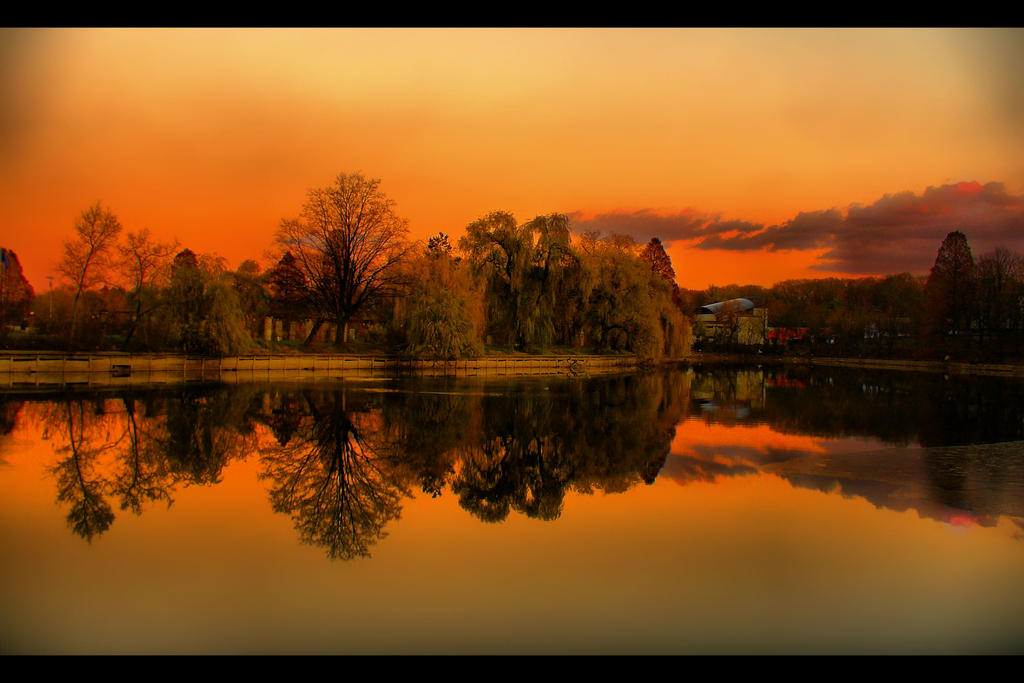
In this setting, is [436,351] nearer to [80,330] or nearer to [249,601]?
[80,330]

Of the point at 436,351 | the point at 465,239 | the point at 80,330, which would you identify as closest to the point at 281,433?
the point at 436,351

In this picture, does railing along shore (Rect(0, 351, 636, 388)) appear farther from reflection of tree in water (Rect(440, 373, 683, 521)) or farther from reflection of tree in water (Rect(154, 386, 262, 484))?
reflection of tree in water (Rect(440, 373, 683, 521))

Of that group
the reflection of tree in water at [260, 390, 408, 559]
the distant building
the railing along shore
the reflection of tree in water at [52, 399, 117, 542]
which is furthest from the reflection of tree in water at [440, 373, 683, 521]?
the distant building

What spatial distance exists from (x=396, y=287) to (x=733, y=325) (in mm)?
56664

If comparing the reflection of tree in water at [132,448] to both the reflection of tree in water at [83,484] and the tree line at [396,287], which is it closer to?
the reflection of tree in water at [83,484]

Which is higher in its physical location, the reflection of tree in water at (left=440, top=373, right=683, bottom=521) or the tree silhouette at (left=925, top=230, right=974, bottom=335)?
the tree silhouette at (left=925, top=230, right=974, bottom=335)

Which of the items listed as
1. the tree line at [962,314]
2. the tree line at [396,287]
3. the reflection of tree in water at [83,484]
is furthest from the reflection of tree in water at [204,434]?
the tree line at [962,314]

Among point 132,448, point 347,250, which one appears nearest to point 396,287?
point 347,250

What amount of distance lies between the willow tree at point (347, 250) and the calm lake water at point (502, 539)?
99.2 feet

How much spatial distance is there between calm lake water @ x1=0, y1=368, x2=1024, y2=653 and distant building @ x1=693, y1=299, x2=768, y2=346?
72912 millimetres

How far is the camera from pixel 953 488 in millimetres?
10102

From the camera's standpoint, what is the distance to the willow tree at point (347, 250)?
4544 cm

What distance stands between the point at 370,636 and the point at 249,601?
4.36ft

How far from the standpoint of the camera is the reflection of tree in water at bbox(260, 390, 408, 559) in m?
7.89
